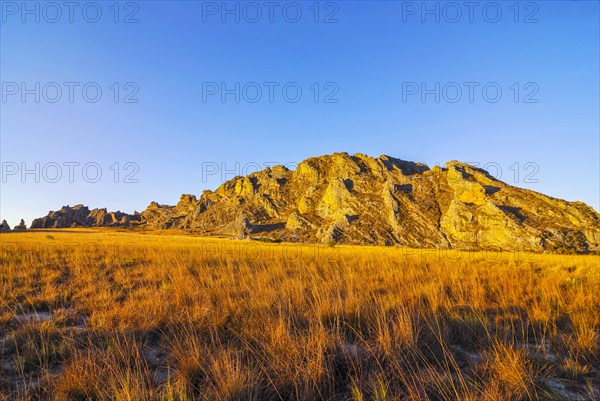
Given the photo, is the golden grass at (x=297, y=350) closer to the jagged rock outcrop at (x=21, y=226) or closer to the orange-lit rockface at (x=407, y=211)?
the orange-lit rockface at (x=407, y=211)

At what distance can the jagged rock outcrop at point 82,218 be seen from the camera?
122m

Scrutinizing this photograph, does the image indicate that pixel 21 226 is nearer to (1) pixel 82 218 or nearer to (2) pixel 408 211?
(1) pixel 82 218

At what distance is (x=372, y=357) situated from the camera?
2.85m

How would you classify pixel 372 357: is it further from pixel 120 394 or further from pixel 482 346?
pixel 120 394

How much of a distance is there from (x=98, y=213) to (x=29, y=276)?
6669 inches

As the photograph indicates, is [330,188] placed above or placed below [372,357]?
above

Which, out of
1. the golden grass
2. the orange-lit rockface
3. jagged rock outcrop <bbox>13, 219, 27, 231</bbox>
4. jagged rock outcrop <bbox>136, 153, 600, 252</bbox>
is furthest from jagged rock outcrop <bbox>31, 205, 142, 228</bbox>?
the golden grass

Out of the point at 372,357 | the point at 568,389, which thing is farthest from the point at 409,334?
the point at 568,389

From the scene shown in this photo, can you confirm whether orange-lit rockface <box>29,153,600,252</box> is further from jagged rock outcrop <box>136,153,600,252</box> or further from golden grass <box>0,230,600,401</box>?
golden grass <box>0,230,600,401</box>

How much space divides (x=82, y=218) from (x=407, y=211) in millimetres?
150998

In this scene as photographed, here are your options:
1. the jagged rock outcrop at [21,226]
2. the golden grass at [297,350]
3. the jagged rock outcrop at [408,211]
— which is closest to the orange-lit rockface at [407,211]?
the jagged rock outcrop at [408,211]

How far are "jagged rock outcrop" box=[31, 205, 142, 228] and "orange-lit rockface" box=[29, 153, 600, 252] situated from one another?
2008 inches

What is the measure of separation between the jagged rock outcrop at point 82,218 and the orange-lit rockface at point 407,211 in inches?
2008

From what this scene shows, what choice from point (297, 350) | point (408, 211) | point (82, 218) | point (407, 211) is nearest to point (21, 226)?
point (82, 218)
